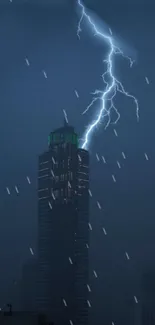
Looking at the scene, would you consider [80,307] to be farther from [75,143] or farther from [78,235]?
[75,143]

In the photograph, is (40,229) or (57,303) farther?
(40,229)

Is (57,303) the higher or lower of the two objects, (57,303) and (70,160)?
the lower

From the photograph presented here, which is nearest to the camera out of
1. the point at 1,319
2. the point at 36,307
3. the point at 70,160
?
the point at 1,319

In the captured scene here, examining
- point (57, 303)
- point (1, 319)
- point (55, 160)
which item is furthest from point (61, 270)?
point (1, 319)

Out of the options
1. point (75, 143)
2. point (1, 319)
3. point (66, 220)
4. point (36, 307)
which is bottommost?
point (1, 319)

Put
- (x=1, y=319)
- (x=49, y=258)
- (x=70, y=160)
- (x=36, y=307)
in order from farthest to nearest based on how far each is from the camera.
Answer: (x=49, y=258) < (x=70, y=160) < (x=36, y=307) < (x=1, y=319)

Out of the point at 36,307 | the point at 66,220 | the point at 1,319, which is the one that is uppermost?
the point at 66,220

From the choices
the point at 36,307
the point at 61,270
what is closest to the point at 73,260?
the point at 61,270

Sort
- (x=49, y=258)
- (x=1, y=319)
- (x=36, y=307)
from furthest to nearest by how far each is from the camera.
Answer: (x=49, y=258)
(x=36, y=307)
(x=1, y=319)

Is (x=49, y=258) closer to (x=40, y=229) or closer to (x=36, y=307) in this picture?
(x=40, y=229)
